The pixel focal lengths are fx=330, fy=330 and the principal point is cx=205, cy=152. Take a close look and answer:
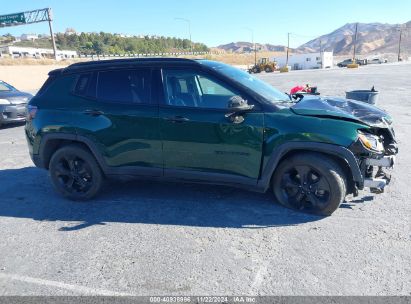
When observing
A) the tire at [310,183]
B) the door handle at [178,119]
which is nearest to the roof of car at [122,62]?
the door handle at [178,119]

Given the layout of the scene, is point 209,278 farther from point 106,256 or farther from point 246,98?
point 246,98

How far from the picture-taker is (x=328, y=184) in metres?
3.66

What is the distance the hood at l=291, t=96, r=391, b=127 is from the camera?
3598 millimetres

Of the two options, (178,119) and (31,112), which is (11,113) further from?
(178,119)

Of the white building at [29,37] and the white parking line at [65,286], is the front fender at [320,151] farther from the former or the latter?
the white building at [29,37]

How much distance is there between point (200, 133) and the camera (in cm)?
383

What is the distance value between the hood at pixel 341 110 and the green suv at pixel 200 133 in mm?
15

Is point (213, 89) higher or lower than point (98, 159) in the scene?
higher

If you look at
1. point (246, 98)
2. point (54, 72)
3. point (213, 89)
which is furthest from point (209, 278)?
point (54, 72)

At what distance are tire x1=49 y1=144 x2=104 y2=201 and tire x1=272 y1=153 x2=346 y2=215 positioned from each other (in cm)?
236

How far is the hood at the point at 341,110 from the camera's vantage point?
3.60 metres

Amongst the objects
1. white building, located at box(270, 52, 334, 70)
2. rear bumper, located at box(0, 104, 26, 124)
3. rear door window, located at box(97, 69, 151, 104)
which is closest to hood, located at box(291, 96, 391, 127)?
rear door window, located at box(97, 69, 151, 104)

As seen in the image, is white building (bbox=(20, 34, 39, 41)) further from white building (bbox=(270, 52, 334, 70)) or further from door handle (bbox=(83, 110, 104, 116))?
door handle (bbox=(83, 110, 104, 116))

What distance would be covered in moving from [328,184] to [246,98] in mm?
1321
